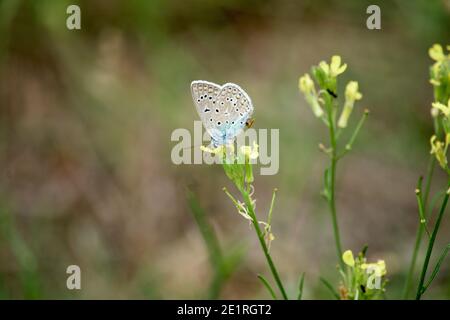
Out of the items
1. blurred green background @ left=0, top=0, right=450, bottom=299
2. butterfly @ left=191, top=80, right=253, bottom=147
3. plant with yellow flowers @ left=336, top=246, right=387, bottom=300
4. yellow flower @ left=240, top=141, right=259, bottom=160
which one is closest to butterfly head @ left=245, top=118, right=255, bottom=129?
butterfly @ left=191, top=80, right=253, bottom=147

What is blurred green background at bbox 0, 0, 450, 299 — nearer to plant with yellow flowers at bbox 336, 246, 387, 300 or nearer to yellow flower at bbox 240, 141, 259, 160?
plant with yellow flowers at bbox 336, 246, 387, 300

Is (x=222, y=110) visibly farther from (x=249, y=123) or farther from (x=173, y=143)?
(x=173, y=143)

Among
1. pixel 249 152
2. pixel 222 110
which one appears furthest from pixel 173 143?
pixel 249 152

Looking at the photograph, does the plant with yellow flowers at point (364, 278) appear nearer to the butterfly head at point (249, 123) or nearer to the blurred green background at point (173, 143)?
the butterfly head at point (249, 123)

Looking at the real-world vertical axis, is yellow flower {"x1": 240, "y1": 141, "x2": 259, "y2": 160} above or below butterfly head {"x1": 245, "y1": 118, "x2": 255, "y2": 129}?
below

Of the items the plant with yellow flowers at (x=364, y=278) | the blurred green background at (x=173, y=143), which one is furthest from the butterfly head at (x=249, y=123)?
the blurred green background at (x=173, y=143)
